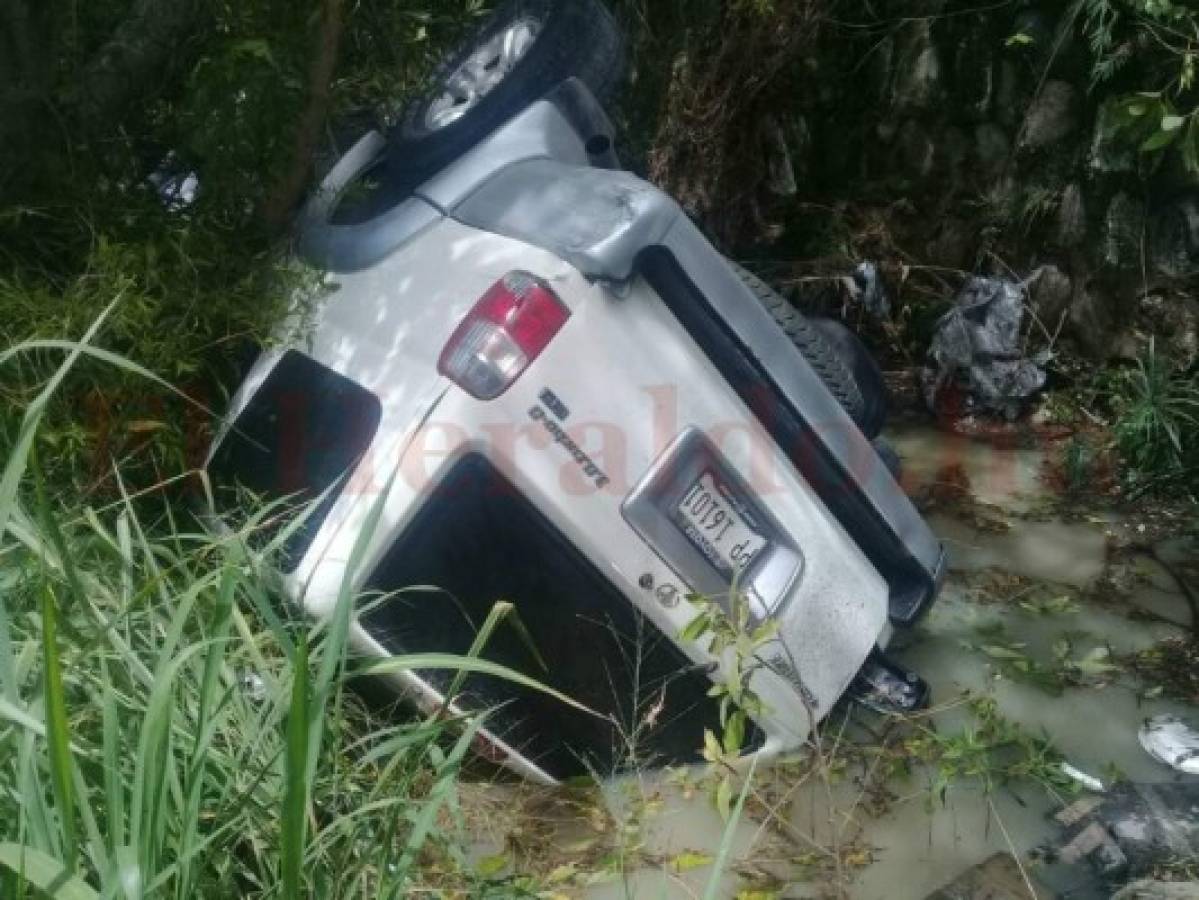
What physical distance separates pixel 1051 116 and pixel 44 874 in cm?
416

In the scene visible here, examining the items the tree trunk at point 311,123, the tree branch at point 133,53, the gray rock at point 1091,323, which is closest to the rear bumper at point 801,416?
the tree trunk at point 311,123

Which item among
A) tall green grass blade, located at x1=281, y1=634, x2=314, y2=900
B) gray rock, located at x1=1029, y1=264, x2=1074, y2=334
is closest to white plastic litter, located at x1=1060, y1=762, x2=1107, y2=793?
tall green grass blade, located at x1=281, y1=634, x2=314, y2=900

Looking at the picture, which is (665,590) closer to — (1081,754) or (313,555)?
(313,555)

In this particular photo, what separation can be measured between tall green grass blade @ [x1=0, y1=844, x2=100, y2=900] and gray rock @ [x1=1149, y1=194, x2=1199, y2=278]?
401 centimetres

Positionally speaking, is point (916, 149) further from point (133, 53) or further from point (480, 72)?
point (133, 53)

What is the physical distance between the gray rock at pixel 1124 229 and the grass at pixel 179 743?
129 inches

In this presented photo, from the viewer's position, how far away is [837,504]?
2.94m

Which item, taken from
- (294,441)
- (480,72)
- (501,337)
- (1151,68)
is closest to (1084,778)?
(501,337)

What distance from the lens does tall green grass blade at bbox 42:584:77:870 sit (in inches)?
62.8

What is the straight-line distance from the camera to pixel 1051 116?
185 inches

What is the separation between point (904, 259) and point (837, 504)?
7.67 ft

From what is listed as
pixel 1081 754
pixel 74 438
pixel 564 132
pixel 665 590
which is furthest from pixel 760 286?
pixel 74 438

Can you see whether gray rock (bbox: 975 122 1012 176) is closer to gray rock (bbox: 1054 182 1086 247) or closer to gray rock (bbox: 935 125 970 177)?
gray rock (bbox: 935 125 970 177)

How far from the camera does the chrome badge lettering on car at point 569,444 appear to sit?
258 cm
